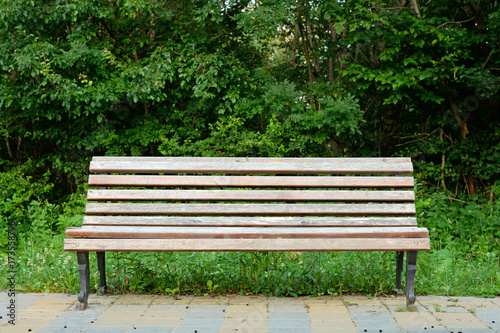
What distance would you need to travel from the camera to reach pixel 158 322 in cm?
289

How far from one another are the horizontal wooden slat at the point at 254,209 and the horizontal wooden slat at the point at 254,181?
141mm

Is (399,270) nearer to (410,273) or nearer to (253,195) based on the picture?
(410,273)

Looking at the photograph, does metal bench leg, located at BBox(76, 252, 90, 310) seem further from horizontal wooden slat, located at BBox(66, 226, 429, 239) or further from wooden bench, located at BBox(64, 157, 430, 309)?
horizontal wooden slat, located at BBox(66, 226, 429, 239)

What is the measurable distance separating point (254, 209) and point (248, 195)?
0.34 feet

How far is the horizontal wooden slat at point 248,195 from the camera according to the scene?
11.1ft

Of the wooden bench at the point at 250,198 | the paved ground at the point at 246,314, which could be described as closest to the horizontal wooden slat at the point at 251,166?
the wooden bench at the point at 250,198

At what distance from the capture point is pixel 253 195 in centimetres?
340

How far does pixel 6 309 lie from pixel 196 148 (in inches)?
167

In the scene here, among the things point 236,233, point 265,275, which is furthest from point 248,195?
point 265,275

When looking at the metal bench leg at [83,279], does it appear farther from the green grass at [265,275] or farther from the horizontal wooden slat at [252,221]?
the green grass at [265,275]

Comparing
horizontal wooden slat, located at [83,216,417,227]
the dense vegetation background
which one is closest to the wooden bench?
horizontal wooden slat, located at [83,216,417,227]

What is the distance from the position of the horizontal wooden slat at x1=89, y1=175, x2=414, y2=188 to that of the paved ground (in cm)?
77

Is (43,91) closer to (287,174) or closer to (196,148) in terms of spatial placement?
(196,148)

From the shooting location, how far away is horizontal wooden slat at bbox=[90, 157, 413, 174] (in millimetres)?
3434
